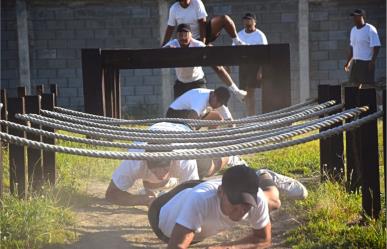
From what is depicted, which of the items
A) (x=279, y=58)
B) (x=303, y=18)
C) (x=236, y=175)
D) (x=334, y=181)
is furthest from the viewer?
(x=303, y=18)

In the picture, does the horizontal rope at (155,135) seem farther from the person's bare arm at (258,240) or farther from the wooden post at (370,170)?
the person's bare arm at (258,240)

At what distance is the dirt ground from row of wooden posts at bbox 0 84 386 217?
42 centimetres

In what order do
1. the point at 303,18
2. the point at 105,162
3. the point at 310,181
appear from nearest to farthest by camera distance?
the point at 310,181 < the point at 105,162 < the point at 303,18

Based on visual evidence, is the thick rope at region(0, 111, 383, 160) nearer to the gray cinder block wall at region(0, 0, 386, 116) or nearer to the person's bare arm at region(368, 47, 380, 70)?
the person's bare arm at region(368, 47, 380, 70)

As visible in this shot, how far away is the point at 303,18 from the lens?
45.6ft

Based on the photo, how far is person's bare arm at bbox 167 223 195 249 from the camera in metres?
3.68

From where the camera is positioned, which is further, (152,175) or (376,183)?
(152,175)

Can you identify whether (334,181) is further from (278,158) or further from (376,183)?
(278,158)

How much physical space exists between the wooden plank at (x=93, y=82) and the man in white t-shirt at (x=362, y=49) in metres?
4.83

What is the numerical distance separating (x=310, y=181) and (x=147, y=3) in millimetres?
8498

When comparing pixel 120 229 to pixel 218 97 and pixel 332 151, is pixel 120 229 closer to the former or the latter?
pixel 332 151

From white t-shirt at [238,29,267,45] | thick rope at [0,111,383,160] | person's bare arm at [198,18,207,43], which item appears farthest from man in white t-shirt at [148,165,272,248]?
white t-shirt at [238,29,267,45]

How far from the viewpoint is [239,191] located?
141 inches

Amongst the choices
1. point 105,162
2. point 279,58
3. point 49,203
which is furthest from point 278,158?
point 49,203
